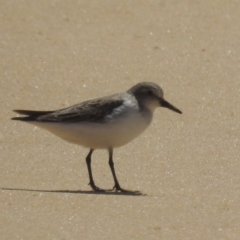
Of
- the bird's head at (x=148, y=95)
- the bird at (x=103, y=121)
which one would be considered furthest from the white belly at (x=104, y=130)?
the bird's head at (x=148, y=95)

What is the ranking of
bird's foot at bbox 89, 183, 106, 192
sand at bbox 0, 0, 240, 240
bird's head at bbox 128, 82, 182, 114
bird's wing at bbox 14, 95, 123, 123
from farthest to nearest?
bird's head at bbox 128, 82, 182, 114
bird's wing at bbox 14, 95, 123, 123
bird's foot at bbox 89, 183, 106, 192
sand at bbox 0, 0, 240, 240

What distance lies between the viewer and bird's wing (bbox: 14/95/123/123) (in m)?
8.52

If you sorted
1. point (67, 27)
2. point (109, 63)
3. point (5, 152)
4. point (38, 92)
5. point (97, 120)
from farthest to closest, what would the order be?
point (67, 27), point (109, 63), point (38, 92), point (5, 152), point (97, 120)

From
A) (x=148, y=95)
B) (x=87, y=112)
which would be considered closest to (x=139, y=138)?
(x=148, y=95)

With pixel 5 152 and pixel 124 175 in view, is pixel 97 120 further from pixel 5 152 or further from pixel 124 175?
pixel 5 152

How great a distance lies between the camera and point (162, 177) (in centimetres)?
879

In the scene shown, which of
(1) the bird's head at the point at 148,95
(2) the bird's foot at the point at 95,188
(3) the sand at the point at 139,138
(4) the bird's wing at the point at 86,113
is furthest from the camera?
(1) the bird's head at the point at 148,95

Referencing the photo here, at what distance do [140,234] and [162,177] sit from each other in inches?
75.0

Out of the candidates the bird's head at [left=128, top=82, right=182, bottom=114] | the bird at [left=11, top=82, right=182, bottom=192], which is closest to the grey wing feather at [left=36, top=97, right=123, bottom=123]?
the bird at [left=11, top=82, right=182, bottom=192]

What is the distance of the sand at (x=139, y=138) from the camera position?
730 centimetres

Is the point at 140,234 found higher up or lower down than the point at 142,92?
lower down

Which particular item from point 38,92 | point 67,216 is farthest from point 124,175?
point 38,92

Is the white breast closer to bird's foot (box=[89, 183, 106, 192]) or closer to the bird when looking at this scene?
the bird

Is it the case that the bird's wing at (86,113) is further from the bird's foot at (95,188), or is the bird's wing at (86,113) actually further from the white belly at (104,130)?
the bird's foot at (95,188)
